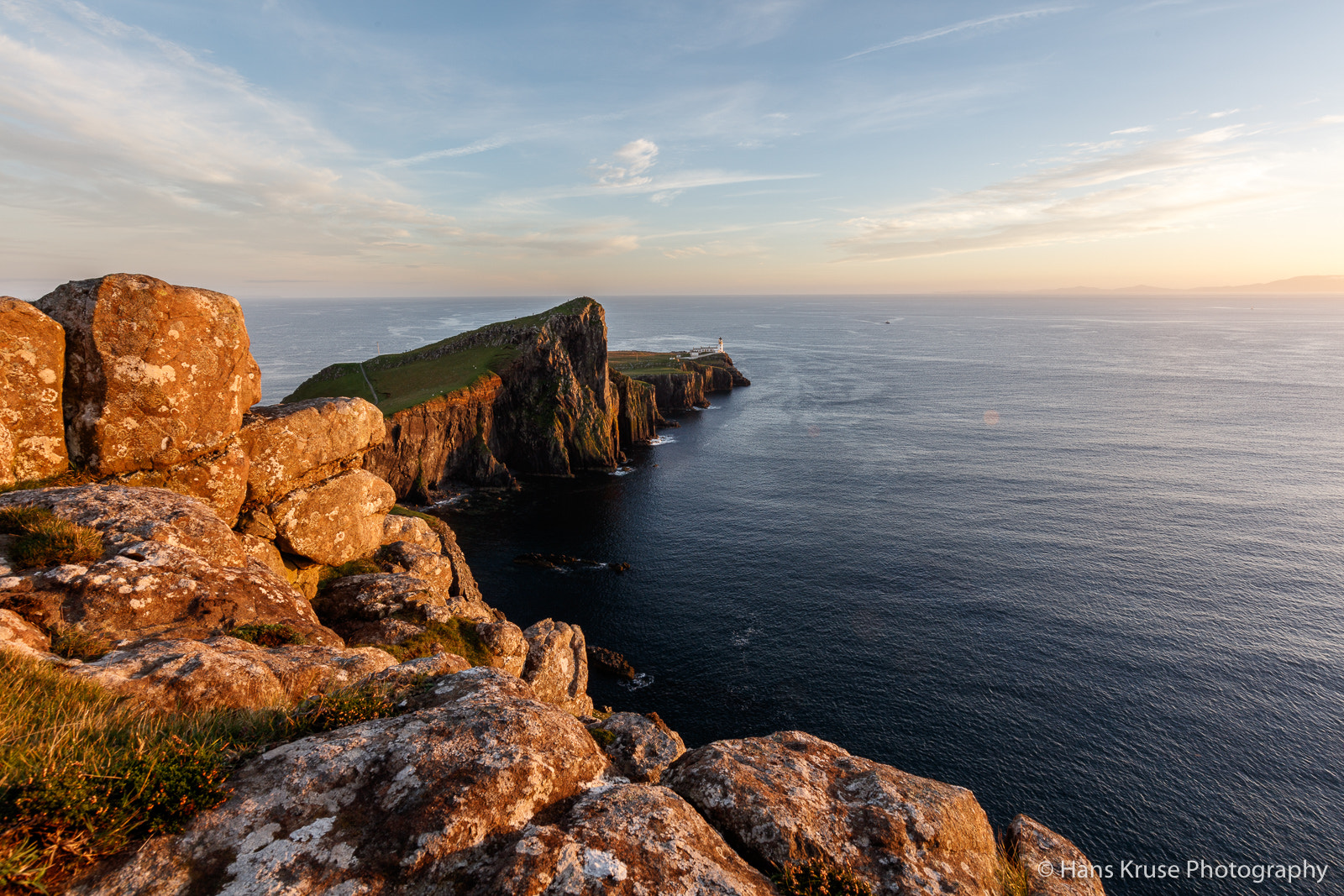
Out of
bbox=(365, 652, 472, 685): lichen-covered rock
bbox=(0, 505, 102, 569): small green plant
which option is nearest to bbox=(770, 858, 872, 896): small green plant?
bbox=(365, 652, 472, 685): lichen-covered rock

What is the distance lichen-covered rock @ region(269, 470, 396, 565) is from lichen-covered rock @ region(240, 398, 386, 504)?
0.49 metres

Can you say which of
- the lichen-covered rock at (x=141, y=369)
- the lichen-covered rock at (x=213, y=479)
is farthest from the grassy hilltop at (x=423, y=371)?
the lichen-covered rock at (x=141, y=369)

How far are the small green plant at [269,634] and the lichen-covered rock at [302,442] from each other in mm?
9068

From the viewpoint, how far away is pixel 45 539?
42.1 feet

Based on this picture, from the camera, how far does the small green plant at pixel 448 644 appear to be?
21.0 meters

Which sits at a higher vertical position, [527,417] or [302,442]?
[302,442]

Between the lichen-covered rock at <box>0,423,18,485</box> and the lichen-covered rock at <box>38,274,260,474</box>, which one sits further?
the lichen-covered rock at <box>38,274,260,474</box>

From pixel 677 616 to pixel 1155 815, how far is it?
38.2 metres

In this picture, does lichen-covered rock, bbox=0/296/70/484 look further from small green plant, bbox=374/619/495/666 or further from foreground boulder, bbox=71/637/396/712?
small green plant, bbox=374/619/495/666

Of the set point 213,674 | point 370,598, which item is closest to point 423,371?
point 370,598

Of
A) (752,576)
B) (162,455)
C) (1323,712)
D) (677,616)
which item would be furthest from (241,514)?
(1323,712)

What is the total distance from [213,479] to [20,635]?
33.2 feet

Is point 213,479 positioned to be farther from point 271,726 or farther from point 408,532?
point 271,726

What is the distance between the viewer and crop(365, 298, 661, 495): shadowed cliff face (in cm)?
9356
